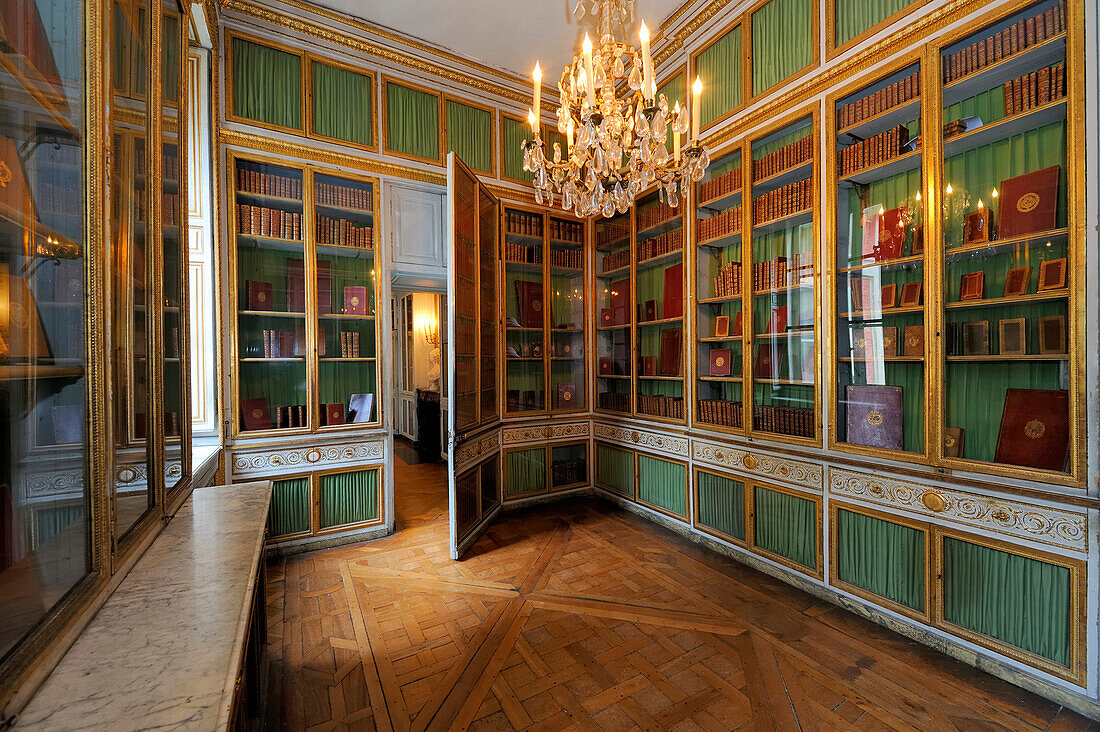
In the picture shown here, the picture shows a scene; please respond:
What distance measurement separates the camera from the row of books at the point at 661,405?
3.92 metres

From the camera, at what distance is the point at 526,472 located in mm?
4586

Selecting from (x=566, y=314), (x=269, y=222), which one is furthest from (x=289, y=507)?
(x=566, y=314)

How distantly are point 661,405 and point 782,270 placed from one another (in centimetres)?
150

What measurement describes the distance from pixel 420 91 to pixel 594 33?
1548 mm

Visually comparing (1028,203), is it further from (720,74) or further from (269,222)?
(269,222)

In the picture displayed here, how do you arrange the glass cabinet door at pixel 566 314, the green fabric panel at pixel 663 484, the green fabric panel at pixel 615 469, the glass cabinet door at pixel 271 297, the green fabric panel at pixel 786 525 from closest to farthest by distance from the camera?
the green fabric panel at pixel 786 525 < the glass cabinet door at pixel 271 297 < the green fabric panel at pixel 663 484 < the green fabric panel at pixel 615 469 < the glass cabinet door at pixel 566 314

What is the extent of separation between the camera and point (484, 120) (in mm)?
4398

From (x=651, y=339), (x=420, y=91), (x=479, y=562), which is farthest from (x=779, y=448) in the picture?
(x=420, y=91)

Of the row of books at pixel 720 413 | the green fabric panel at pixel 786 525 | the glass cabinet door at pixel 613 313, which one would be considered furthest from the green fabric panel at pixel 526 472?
the green fabric panel at pixel 786 525

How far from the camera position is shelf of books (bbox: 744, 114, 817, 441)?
2.97 meters

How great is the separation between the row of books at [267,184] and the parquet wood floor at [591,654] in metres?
2.72

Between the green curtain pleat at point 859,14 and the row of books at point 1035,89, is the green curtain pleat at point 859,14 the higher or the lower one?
the higher one

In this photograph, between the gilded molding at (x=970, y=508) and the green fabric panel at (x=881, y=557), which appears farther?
the green fabric panel at (x=881, y=557)

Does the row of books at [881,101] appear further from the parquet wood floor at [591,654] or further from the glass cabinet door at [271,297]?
the glass cabinet door at [271,297]
